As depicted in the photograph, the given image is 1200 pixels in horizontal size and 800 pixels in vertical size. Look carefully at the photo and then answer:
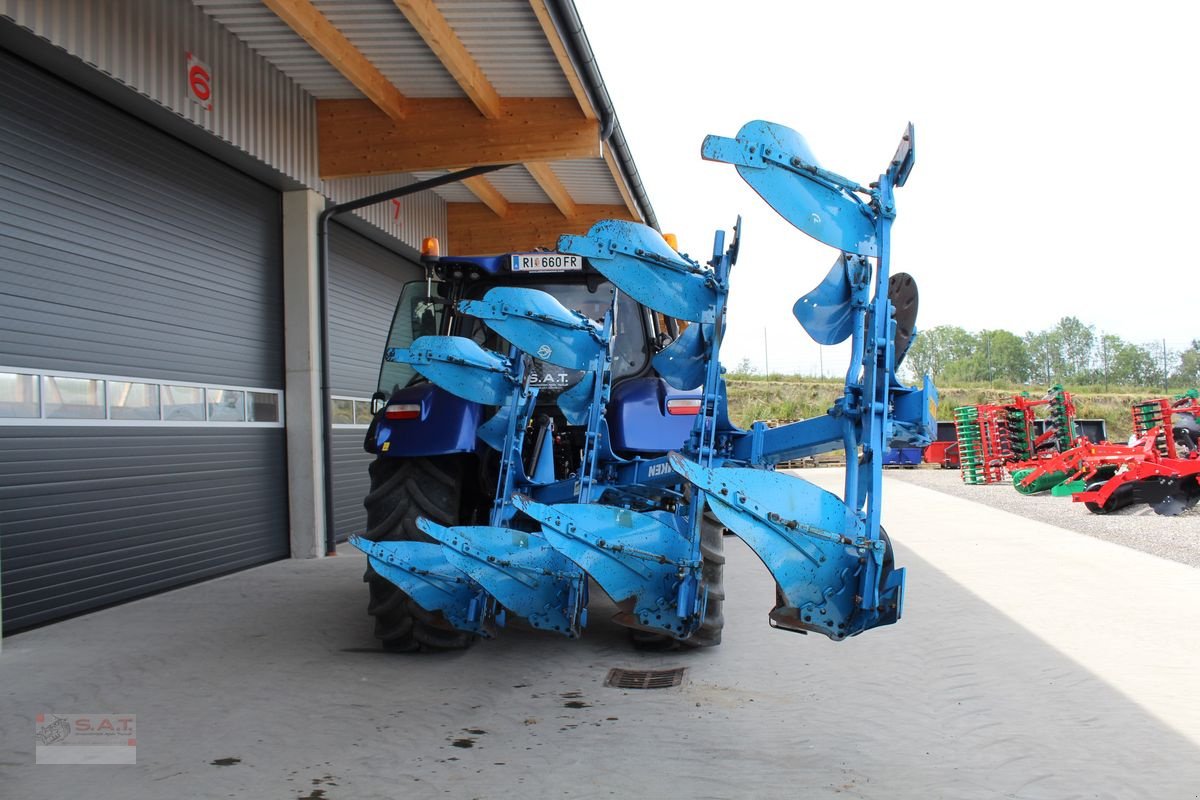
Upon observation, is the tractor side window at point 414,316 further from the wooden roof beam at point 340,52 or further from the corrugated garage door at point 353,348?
the corrugated garage door at point 353,348

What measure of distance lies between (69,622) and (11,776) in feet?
9.73

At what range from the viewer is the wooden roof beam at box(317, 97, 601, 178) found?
27.3ft

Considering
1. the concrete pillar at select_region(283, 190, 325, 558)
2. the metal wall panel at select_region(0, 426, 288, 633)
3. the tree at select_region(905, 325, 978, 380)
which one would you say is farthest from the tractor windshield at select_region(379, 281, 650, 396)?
the tree at select_region(905, 325, 978, 380)

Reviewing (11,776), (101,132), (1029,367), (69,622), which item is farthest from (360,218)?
→ (1029,367)

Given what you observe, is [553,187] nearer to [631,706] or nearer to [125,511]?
[125,511]

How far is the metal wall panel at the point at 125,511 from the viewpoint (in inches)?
215

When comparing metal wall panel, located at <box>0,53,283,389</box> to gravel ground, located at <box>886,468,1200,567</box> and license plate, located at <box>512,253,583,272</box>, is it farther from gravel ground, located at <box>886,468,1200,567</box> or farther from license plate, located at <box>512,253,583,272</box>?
gravel ground, located at <box>886,468,1200,567</box>

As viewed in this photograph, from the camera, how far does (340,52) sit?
7203 millimetres

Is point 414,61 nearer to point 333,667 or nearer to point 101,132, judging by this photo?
point 101,132

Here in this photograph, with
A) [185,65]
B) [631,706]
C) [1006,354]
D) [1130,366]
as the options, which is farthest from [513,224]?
[1006,354]

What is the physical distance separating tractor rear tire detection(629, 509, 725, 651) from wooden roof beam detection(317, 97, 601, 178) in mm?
4829

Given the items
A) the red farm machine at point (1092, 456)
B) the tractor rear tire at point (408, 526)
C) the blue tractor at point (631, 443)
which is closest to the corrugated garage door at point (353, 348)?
the blue tractor at point (631, 443)

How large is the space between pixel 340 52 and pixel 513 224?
5.68 metres

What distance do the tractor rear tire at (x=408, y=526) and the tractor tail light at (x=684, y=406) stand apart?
1.21 m
